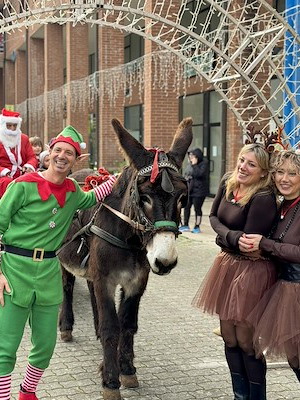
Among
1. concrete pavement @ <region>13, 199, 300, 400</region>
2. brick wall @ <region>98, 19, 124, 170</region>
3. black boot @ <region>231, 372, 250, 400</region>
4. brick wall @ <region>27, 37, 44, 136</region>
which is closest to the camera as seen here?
black boot @ <region>231, 372, 250, 400</region>

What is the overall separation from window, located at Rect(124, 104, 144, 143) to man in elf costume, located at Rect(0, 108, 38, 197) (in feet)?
49.9

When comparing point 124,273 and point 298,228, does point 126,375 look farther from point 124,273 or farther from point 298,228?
point 298,228

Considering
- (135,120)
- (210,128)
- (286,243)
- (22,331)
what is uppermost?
(135,120)

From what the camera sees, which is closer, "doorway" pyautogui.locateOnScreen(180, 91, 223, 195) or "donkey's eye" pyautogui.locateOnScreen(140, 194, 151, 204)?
"donkey's eye" pyautogui.locateOnScreen(140, 194, 151, 204)

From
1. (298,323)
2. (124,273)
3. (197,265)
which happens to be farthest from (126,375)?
(197,265)

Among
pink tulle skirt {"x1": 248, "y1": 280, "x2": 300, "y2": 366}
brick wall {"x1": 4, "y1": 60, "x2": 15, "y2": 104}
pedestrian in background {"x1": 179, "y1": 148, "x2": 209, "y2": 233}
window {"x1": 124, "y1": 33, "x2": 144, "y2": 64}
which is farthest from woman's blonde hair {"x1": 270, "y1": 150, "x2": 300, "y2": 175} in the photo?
brick wall {"x1": 4, "y1": 60, "x2": 15, "y2": 104}

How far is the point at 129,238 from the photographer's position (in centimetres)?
385

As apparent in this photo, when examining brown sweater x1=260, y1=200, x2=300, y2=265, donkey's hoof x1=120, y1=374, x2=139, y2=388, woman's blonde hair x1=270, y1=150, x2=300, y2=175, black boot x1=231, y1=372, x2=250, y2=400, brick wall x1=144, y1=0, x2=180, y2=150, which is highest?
brick wall x1=144, y1=0, x2=180, y2=150

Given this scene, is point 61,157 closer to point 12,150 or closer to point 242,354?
point 242,354

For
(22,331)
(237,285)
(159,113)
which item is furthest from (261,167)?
(159,113)

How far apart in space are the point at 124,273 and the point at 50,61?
70.2 ft

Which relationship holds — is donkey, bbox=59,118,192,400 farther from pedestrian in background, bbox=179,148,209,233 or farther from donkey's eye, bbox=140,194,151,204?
pedestrian in background, bbox=179,148,209,233

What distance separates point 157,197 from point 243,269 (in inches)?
30.1

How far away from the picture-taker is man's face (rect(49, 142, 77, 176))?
335cm
